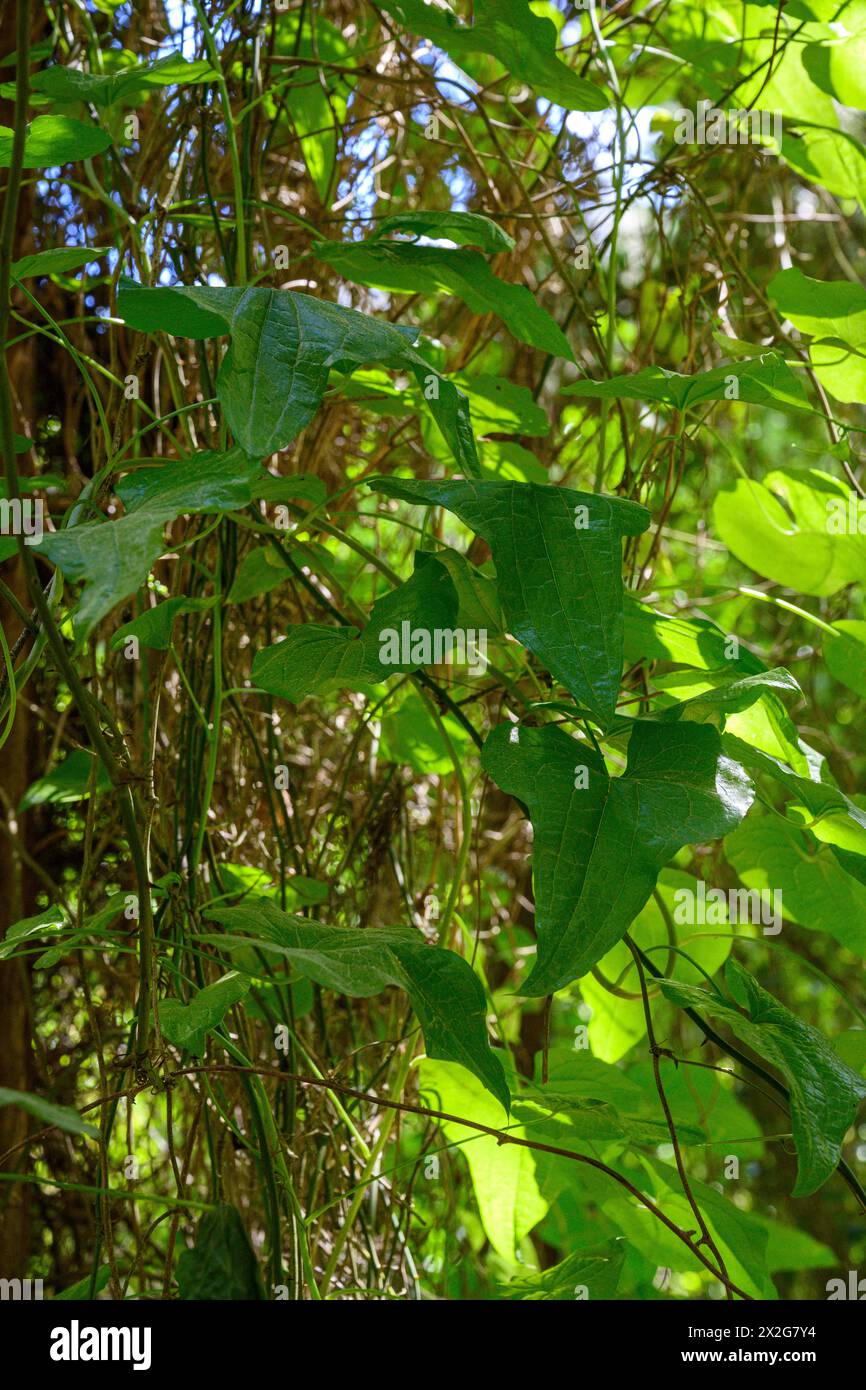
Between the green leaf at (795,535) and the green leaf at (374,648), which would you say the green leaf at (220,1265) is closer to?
the green leaf at (374,648)

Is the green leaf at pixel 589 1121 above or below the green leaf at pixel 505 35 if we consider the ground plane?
below

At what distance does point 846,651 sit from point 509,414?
300mm

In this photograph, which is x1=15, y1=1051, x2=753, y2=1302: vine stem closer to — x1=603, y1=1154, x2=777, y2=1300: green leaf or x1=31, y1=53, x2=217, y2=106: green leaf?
x1=603, y1=1154, x2=777, y2=1300: green leaf

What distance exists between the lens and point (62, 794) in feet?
2.78

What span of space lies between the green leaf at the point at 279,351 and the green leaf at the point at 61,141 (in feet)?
0.43

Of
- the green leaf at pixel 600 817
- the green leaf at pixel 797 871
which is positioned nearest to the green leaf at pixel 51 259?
the green leaf at pixel 600 817

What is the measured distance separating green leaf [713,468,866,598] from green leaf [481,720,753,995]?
40 cm

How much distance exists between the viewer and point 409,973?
20.3 inches

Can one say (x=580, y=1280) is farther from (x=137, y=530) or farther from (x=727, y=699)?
(x=137, y=530)

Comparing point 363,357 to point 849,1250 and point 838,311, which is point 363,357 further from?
point 849,1250

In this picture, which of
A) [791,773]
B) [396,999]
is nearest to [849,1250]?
[396,999]

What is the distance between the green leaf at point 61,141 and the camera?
60 cm

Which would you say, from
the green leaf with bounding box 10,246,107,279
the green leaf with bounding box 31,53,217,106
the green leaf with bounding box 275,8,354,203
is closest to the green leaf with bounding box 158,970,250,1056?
the green leaf with bounding box 10,246,107,279
